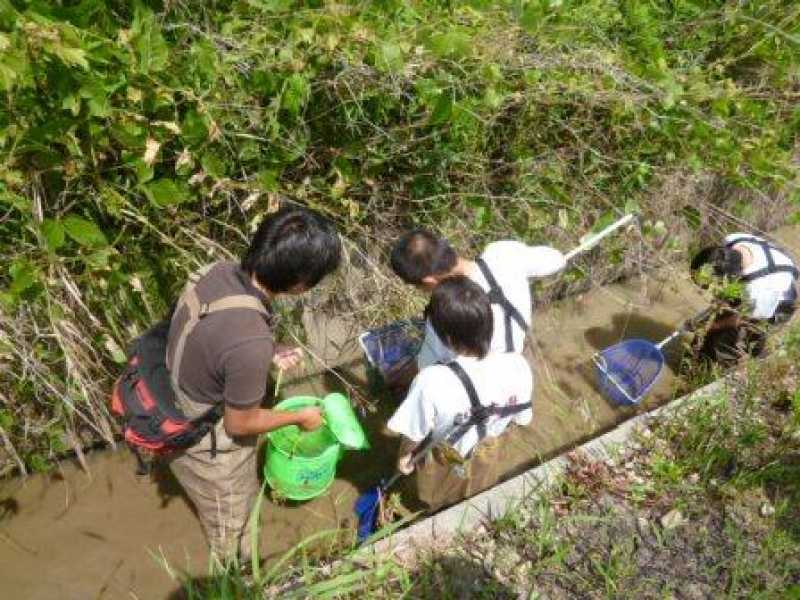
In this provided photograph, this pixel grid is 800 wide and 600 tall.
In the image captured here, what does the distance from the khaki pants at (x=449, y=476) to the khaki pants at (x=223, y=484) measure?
2.88 ft

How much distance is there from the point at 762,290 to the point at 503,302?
210cm

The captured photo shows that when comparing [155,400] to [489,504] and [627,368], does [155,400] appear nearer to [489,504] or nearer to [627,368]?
[489,504]

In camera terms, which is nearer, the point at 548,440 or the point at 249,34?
the point at 249,34

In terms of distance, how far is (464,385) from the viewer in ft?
8.07

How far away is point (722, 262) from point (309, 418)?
9.64 ft

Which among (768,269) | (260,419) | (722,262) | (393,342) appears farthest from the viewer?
(722,262)

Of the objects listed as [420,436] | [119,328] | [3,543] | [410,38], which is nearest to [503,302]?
[420,436]

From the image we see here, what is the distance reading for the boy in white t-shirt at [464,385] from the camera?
240cm

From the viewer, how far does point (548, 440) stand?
13.2ft

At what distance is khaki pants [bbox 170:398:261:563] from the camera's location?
2.58 meters

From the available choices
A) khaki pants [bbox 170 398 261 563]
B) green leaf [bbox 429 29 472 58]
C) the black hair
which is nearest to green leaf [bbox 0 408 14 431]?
khaki pants [bbox 170 398 261 563]

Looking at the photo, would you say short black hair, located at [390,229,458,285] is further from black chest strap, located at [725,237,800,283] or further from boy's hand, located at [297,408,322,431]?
black chest strap, located at [725,237,800,283]

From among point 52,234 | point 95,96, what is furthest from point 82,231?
point 95,96

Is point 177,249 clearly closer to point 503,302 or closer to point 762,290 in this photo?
point 503,302
